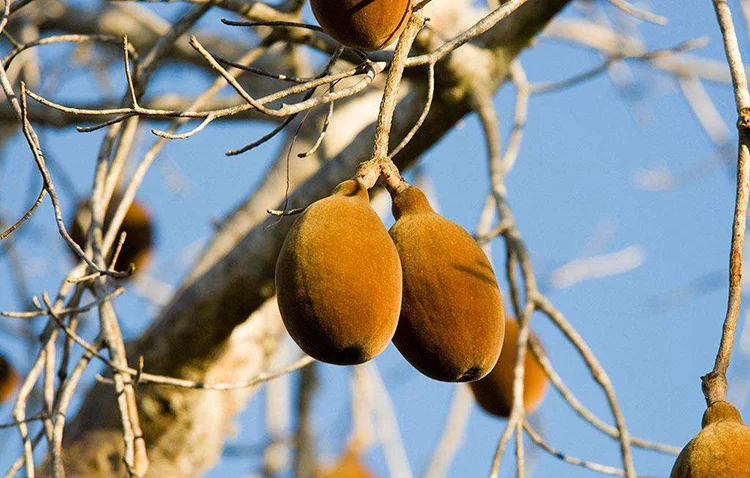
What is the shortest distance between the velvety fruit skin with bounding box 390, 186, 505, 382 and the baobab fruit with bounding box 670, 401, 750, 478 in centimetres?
17

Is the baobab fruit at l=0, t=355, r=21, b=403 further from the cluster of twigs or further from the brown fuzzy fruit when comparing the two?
the brown fuzzy fruit

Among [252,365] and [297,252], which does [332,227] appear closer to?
[297,252]

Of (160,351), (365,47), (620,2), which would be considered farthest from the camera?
(160,351)

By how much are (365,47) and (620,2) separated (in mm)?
836

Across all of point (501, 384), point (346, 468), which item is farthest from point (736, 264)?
point (346, 468)

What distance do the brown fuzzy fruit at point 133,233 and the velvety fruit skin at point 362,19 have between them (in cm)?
127

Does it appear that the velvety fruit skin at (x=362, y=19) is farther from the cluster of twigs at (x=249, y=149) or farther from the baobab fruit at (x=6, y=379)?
the baobab fruit at (x=6, y=379)

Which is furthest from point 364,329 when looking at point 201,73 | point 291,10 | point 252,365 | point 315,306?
point 201,73

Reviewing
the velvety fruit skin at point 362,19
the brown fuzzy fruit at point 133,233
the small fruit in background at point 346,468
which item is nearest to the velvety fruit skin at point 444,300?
the velvety fruit skin at point 362,19

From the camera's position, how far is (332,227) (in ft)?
2.51

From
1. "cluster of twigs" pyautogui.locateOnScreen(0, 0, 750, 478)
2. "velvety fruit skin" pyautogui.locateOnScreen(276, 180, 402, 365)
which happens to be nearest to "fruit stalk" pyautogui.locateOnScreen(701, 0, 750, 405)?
"cluster of twigs" pyautogui.locateOnScreen(0, 0, 750, 478)

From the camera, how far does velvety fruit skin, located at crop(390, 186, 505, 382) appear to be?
809 mm

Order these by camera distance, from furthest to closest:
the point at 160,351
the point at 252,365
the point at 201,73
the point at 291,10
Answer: the point at 201,73 < the point at 252,365 < the point at 160,351 < the point at 291,10

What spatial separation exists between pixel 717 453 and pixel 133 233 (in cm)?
159
